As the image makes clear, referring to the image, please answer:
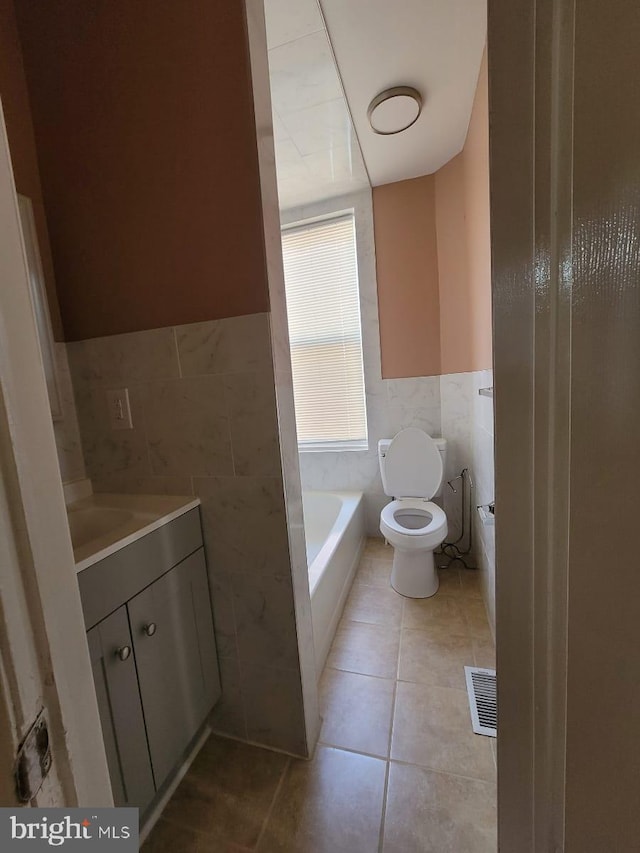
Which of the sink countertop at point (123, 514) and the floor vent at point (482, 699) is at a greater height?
the sink countertop at point (123, 514)

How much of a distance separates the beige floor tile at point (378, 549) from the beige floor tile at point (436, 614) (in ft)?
1.52

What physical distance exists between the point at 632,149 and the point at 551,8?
0.65 feet

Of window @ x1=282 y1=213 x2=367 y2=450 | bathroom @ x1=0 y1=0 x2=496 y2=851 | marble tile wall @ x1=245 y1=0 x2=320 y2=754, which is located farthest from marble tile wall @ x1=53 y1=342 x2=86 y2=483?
window @ x1=282 y1=213 x2=367 y2=450

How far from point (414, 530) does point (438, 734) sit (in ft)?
2.87

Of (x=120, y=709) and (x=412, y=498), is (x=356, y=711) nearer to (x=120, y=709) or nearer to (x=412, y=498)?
(x=120, y=709)

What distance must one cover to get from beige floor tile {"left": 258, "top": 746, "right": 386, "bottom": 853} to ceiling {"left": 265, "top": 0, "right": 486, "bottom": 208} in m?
2.58

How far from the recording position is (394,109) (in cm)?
161

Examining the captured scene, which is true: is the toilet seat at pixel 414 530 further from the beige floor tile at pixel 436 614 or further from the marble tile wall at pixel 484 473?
the beige floor tile at pixel 436 614

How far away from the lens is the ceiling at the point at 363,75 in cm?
120

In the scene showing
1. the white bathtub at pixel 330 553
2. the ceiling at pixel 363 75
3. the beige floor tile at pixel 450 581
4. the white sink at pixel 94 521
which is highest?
the ceiling at pixel 363 75

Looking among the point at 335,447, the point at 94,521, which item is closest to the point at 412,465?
the point at 335,447

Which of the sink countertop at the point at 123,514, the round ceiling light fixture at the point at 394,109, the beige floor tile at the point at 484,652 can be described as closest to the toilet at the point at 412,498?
the beige floor tile at the point at 484,652

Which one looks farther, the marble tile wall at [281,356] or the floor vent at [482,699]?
the floor vent at [482,699]

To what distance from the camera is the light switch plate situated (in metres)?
1.21
